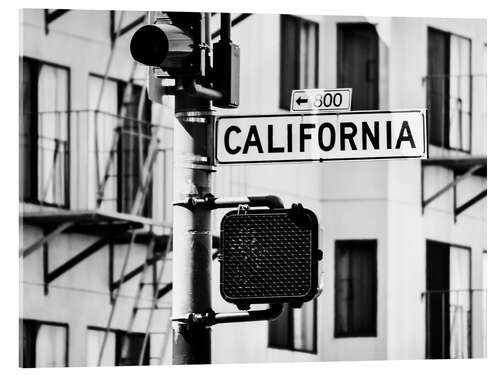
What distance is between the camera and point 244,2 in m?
12.0

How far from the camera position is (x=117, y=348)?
14.4 meters

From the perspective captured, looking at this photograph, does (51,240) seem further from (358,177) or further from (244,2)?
(358,177)

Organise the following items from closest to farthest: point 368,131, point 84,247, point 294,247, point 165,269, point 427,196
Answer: point 294,247 → point 368,131 → point 84,247 → point 165,269 → point 427,196

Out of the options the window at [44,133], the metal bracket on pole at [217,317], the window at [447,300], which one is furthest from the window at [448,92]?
the metal bracket on pole at [217,317]

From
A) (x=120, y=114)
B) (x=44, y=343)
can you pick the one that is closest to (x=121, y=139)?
(x=120, y=114)

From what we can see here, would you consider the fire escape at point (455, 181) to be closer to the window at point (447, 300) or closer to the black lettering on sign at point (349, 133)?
the window at point (447, 300)

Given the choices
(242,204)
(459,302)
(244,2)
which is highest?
(244,2)

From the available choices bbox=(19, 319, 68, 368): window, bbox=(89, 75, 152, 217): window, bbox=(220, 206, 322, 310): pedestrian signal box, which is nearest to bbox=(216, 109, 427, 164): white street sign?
bbox=(220, 206, 322, 310): pedestrian signal box

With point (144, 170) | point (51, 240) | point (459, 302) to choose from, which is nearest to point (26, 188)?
point (51, 240)

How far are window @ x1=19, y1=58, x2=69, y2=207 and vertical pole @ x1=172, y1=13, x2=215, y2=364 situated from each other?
213 inches

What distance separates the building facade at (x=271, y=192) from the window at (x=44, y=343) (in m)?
0.02

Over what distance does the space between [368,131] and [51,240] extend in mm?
6399

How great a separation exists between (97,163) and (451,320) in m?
4.31

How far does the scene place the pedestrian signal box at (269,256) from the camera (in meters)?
7.01
